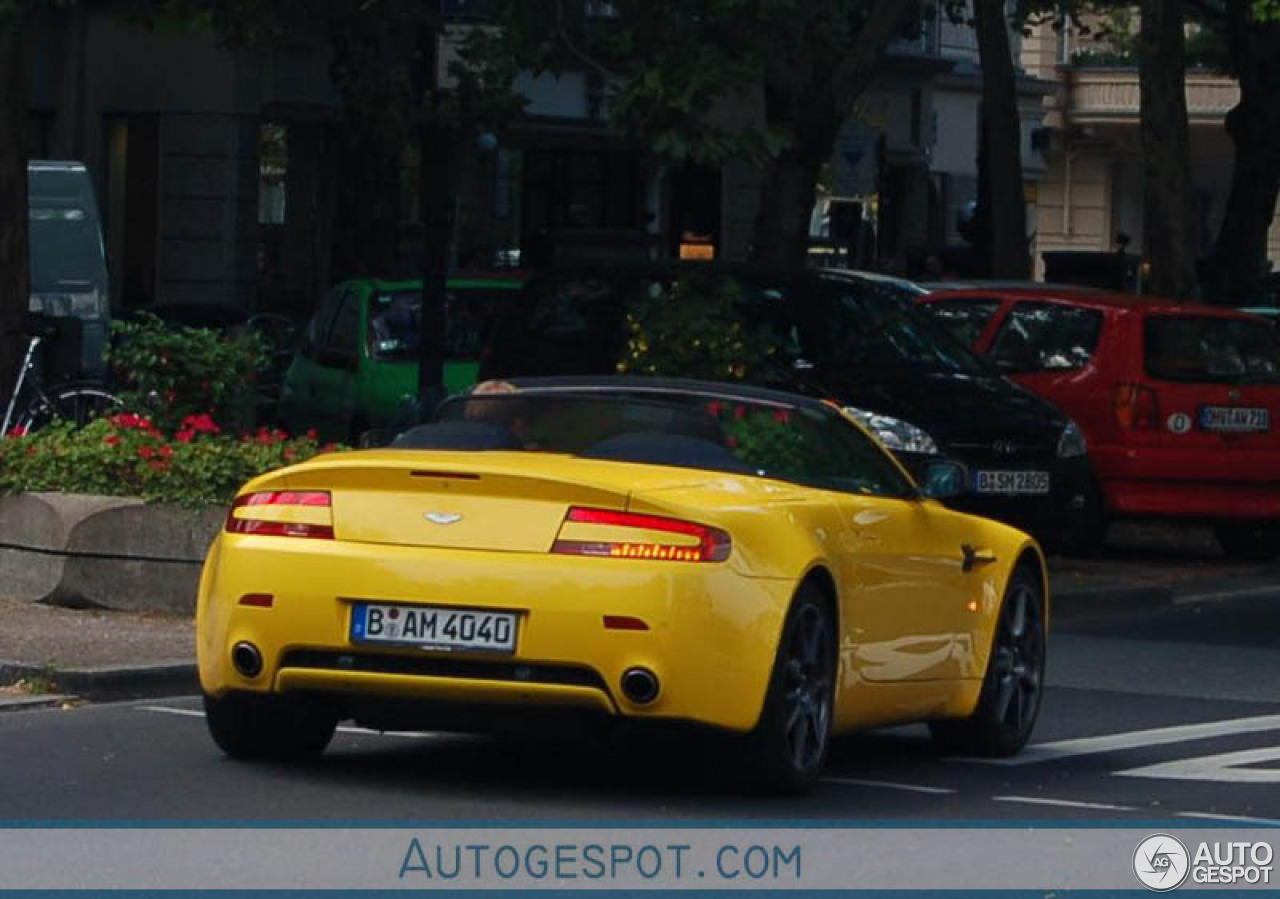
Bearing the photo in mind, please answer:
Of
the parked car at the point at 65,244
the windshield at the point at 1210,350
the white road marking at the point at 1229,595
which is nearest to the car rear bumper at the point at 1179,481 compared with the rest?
the windshield at the point at 1210,350

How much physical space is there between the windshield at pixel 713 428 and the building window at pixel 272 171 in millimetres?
31213

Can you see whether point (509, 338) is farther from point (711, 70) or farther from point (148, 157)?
point (148, 157)

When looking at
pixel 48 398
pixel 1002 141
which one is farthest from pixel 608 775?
pixel 1002 141

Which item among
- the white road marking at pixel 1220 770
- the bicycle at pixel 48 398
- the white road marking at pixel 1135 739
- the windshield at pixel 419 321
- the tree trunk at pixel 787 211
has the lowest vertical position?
the white road marking at pixel 1135 739

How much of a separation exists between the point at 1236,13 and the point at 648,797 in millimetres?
28434

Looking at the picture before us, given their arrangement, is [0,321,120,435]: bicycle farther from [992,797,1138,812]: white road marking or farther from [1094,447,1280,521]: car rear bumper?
[992,797,1138,812]: white road marking

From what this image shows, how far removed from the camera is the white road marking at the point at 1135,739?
11.6 metres

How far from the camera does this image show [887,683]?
10.7 m

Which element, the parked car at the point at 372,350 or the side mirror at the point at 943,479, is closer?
the side mirror at the point at 943,479

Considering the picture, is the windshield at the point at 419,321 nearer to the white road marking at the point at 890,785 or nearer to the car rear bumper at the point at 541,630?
the white road marking at the point at 890,785

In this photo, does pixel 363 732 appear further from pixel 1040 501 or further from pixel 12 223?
pixel 12 223

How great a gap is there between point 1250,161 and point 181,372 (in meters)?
24.7

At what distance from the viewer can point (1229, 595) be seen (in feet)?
63.4

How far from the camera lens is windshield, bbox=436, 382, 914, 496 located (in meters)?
10.6
